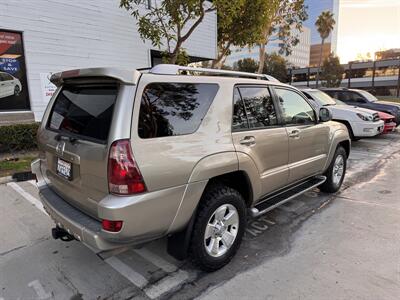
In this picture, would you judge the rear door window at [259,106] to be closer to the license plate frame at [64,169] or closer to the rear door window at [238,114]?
the rear door window at [238,114]

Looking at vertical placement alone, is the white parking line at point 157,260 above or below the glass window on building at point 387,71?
below

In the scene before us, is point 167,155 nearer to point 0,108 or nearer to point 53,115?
point 53,115

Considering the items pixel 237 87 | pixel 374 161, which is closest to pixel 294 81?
pixel 374 161

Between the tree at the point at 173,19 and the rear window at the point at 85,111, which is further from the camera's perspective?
the tree at the point at 173,19

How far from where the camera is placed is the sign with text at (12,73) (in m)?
8.03

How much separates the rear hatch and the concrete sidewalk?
4.45ft

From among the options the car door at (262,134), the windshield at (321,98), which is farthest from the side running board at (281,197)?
the windshield at (321,98)

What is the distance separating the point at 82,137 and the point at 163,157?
74cm

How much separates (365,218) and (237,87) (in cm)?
265

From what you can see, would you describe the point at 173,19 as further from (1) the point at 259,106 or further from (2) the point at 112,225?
(2) the point at 112,225

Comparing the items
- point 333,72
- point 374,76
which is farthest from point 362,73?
point 333,72

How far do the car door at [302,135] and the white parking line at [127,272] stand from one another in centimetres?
215

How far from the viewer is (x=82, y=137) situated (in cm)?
254

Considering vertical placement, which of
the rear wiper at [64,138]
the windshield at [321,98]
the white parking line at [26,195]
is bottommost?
the white parking line at [26,195]
